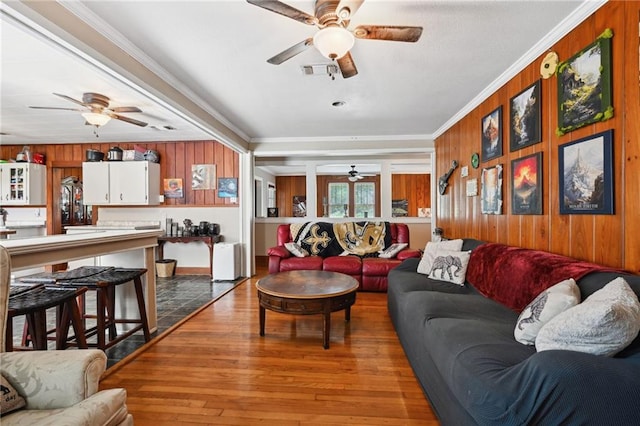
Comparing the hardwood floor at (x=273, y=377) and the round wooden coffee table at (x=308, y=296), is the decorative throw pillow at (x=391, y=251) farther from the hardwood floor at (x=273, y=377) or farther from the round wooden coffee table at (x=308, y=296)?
the round wooden coffee table at (x=308, y=296)

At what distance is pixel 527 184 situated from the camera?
244 centimetres

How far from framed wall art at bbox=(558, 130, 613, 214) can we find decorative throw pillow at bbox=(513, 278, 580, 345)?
619 mm

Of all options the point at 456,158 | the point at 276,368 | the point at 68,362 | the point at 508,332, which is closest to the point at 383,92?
the point at 456,158

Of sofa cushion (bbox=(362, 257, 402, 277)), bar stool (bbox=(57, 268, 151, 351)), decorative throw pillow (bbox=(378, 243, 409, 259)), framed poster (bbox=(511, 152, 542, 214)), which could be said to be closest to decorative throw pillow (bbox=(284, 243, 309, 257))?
sofa cushion (bbox=(362, 257, 402, 277))

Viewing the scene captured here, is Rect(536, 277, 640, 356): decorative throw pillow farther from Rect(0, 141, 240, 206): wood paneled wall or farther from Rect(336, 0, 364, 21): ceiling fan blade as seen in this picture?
Rect(0, 141, 240, 206): wood paneled wall

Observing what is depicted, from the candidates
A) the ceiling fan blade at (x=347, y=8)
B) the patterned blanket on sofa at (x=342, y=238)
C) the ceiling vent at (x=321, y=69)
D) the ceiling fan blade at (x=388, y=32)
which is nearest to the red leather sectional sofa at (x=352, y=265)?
→ the patterned blanket on sofa at (x=342, y=238)

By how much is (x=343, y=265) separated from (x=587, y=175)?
2876 millimetres

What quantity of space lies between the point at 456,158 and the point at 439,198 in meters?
0.96

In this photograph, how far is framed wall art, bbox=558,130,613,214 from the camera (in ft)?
5.60

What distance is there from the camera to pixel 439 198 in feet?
15.9

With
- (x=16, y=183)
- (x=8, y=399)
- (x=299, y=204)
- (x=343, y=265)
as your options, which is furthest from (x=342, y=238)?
(x=16, y=183)

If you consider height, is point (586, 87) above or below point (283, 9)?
below

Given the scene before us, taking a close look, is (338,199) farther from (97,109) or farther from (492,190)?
(97,109)

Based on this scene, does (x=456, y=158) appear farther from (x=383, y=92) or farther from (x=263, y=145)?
(x=263, y=145)
